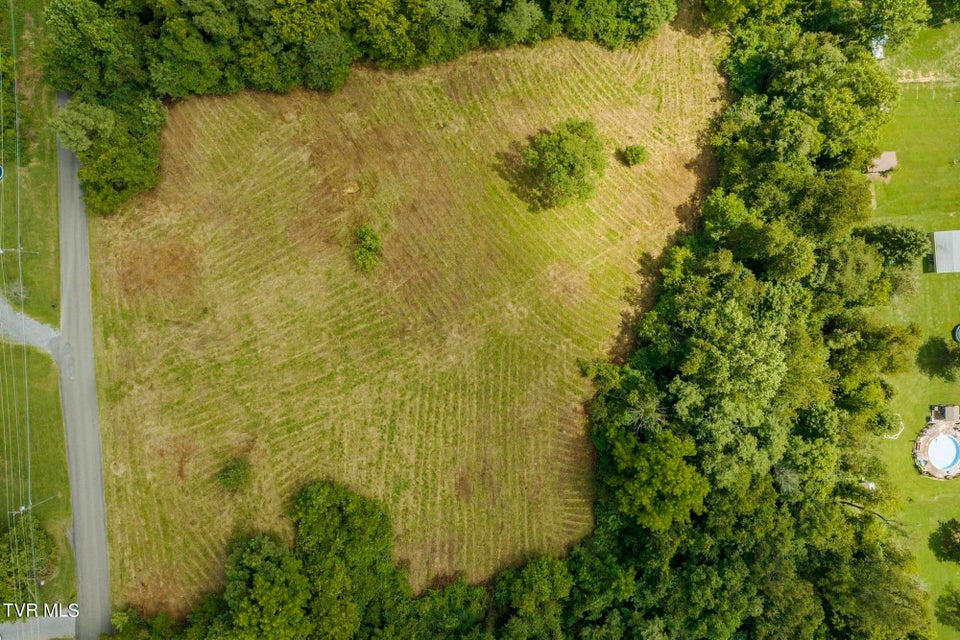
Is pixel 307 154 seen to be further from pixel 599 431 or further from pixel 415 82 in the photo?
pixel 599 431

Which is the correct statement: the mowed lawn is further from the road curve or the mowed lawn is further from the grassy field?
the grassy field

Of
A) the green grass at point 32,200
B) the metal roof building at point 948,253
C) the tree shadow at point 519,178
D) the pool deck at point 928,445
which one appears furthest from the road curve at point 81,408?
the metal roof building at point 948,253

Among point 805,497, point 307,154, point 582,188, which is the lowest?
point 805,497

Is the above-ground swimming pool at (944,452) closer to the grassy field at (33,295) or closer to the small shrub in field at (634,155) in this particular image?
the small shrub in field at (634,155)

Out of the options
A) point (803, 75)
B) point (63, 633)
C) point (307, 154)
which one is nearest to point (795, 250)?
point (803, 75)

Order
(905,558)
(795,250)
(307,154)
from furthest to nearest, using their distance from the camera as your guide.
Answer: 1. (307,154)
2. (905,558)
3. (795,250)

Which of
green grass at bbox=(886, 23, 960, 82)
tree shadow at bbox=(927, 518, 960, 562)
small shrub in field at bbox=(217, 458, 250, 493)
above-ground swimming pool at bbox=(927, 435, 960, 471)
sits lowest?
tree shadow at bbox=(927, 518, 960, 562)

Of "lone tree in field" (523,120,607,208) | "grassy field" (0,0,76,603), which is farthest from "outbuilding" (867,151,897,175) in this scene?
"grassy field" (0,0,76,603)
